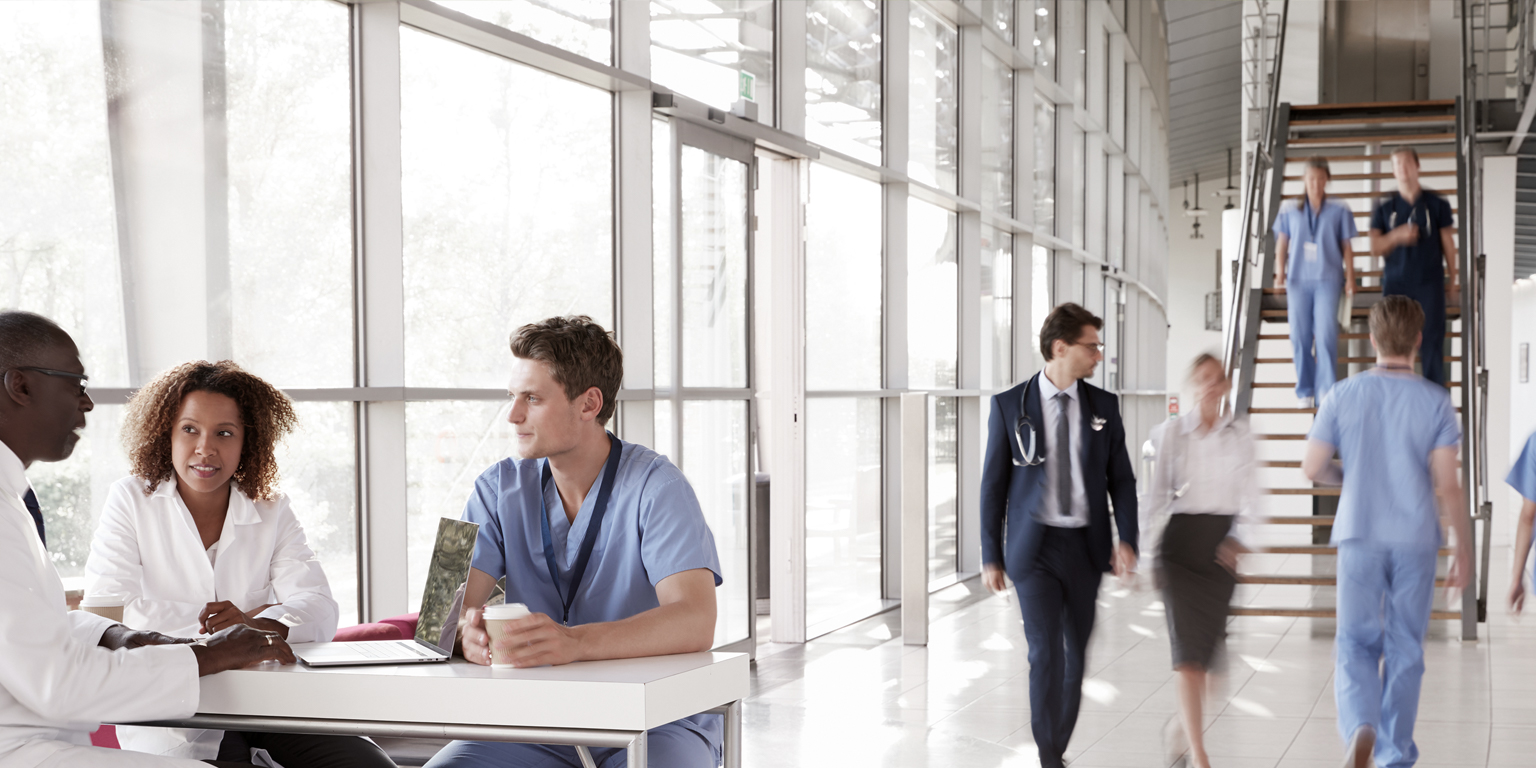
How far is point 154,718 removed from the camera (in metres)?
2.05

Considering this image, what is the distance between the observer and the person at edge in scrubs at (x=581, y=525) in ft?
7.95

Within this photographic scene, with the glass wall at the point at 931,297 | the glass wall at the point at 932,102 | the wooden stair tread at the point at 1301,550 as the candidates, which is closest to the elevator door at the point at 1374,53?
the glass wall at the point at 932,102

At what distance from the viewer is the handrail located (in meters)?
9.20

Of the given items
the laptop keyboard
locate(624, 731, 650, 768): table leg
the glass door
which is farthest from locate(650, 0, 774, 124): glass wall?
locate(624, 731, 650, 768): table leg

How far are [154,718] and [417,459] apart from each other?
267 centimetres

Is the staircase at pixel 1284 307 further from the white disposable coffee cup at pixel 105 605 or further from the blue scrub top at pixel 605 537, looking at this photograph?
the white disposable coffee cup at pixel 105 605

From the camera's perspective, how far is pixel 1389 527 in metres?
3.88

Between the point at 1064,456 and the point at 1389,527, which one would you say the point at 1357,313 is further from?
the point at 1064,456

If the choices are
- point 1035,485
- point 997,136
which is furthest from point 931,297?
point 1035,485

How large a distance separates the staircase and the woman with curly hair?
6.17 m

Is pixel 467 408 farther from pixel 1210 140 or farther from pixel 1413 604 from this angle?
pixel 1210 140

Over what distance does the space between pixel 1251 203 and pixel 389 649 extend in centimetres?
947

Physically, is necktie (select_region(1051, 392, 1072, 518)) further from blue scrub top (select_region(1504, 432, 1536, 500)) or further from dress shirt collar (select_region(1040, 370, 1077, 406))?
blue scrub top (select_region(1504, 432, 1536, 500))

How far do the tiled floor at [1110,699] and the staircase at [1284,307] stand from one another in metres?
1.10
